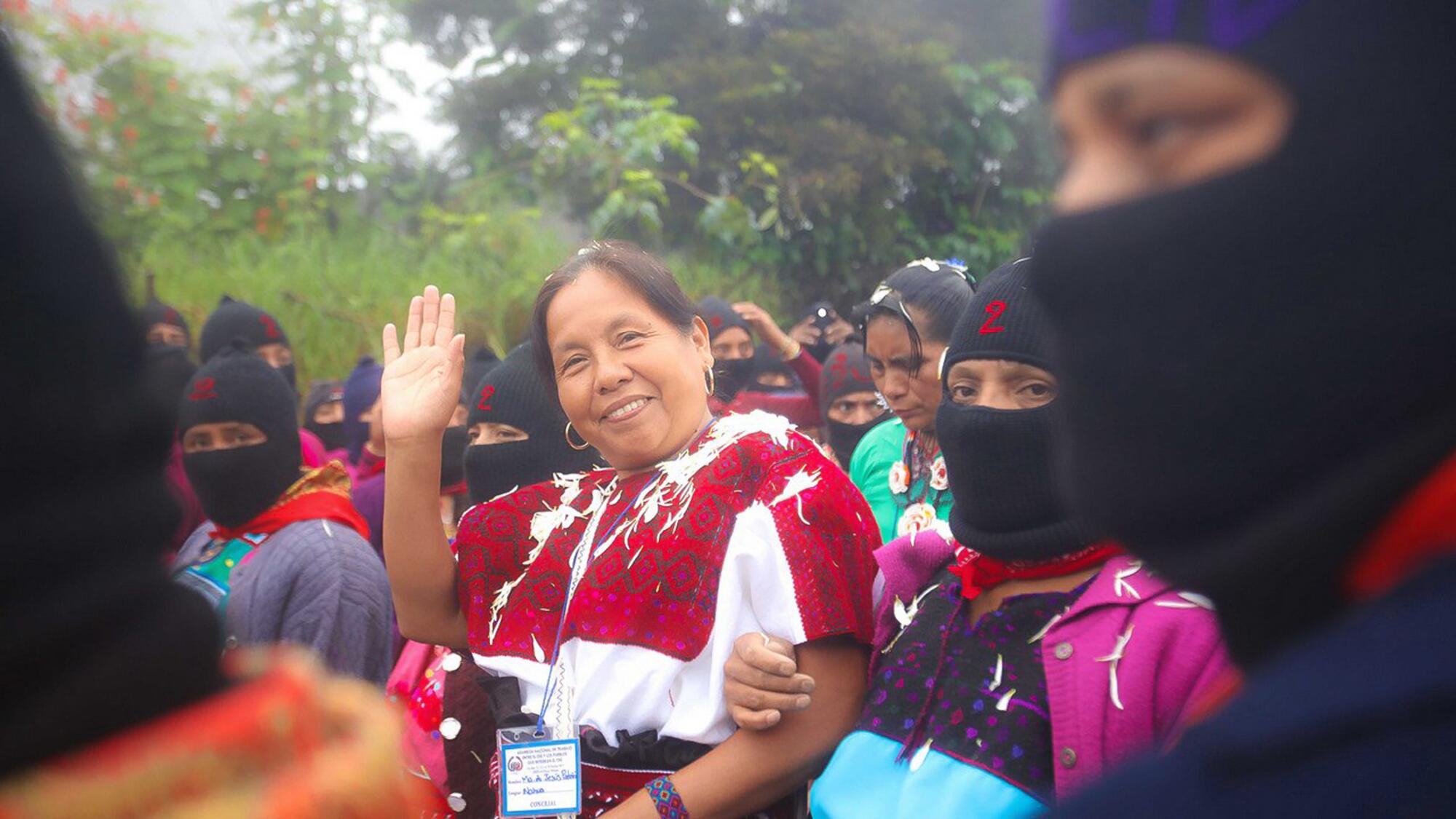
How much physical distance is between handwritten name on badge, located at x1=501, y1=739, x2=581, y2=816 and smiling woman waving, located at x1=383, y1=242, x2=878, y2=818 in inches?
2.1

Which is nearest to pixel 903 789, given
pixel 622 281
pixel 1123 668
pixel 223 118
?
pixel 1123 668

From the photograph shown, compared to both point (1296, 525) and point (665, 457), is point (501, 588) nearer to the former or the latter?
point (665, 457)

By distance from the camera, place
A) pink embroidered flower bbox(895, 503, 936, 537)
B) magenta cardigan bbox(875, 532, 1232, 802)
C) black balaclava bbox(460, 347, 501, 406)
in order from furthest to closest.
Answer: black balaclava bbox(460, 347, 501, 406)
pink embroidered flower bbox(895, 503, 936, 537)
magenta cardigan bbox(875, 532, 1232, 802)

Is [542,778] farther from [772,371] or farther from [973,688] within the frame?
[772,371]

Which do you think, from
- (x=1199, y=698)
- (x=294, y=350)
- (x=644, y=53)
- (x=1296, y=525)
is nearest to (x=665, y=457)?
(x=1199, y=698)

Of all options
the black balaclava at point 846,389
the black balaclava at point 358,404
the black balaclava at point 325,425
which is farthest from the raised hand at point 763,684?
the black balaclava at point 325,425

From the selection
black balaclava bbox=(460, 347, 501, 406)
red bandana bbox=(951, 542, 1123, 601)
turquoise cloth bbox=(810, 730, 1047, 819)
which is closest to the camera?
turquoise cloth bbox=(810, 730, 1047, 819)

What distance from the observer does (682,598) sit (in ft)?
7.82

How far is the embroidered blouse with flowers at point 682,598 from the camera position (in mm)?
2359

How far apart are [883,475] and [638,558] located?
1.91 metres

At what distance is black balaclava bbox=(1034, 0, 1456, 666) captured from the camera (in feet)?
2.74

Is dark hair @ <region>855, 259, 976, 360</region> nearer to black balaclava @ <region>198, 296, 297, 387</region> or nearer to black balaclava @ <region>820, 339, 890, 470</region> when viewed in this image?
black balaclava @ <region>820, 339, 890, 470</region>

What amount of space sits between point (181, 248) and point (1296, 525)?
28.6 ft

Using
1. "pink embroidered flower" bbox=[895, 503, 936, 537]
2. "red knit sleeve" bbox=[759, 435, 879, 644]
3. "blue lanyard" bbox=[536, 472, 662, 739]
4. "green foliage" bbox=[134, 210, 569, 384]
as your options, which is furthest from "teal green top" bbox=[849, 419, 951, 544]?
"green foliage" bbox=[134, 210, 569, 384]
